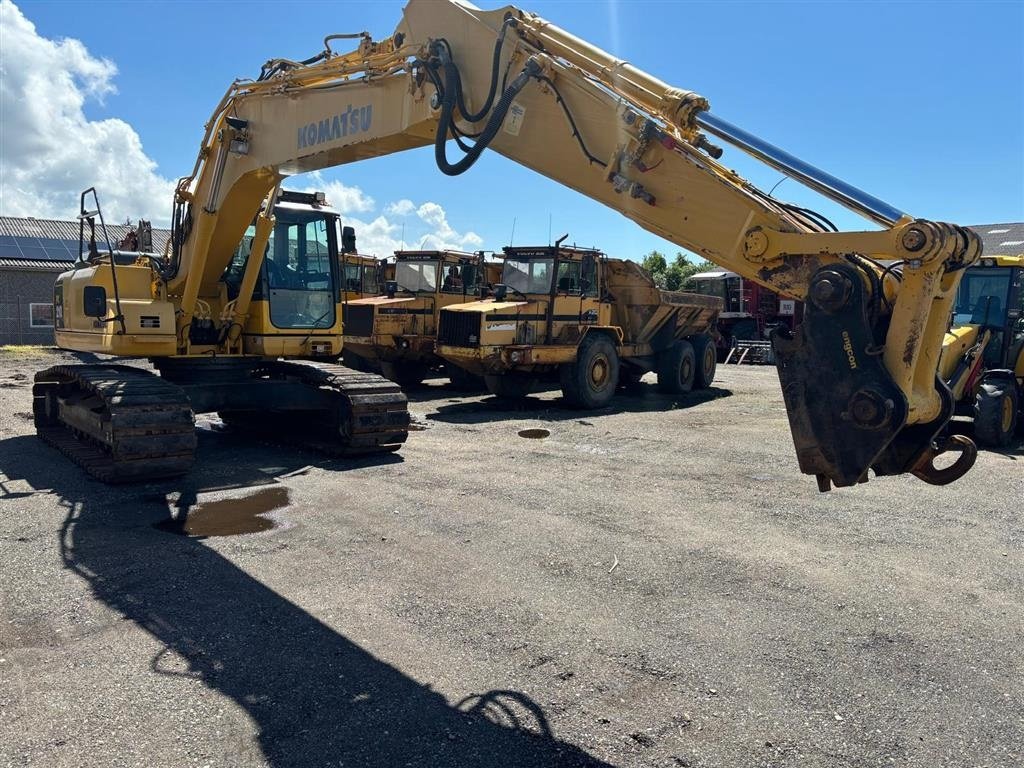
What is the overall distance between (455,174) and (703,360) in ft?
43.4

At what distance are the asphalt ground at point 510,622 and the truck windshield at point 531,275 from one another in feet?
21.2

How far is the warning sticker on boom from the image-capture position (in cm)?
530

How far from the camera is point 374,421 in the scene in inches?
366

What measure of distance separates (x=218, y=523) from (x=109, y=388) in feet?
7.03

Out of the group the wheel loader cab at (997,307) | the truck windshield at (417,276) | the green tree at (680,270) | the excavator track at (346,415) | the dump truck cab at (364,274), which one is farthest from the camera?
the green tree at (680,270)

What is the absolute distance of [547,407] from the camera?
14672 millimetres

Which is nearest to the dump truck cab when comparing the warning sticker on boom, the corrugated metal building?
the warning sticker on boom

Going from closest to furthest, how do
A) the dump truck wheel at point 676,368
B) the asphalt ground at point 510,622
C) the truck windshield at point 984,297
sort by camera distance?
1. the asphalt ground at point 510,622
2. the truck windshield at point 984,297
3. the dump truck wheel at point 676,368

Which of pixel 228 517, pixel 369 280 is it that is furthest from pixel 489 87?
pixel 369 280

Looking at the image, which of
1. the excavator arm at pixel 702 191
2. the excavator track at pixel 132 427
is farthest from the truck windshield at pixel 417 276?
the excavator arm at pixel 702 191

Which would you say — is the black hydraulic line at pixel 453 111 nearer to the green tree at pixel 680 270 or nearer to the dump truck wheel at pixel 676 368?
the dump truck wheel at pixel 676 368

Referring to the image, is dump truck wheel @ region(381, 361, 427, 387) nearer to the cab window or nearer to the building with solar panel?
the cab window

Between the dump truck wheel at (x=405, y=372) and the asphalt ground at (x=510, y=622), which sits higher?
the dump truck wheel at (x=405, y=372)

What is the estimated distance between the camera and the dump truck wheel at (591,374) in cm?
1439
